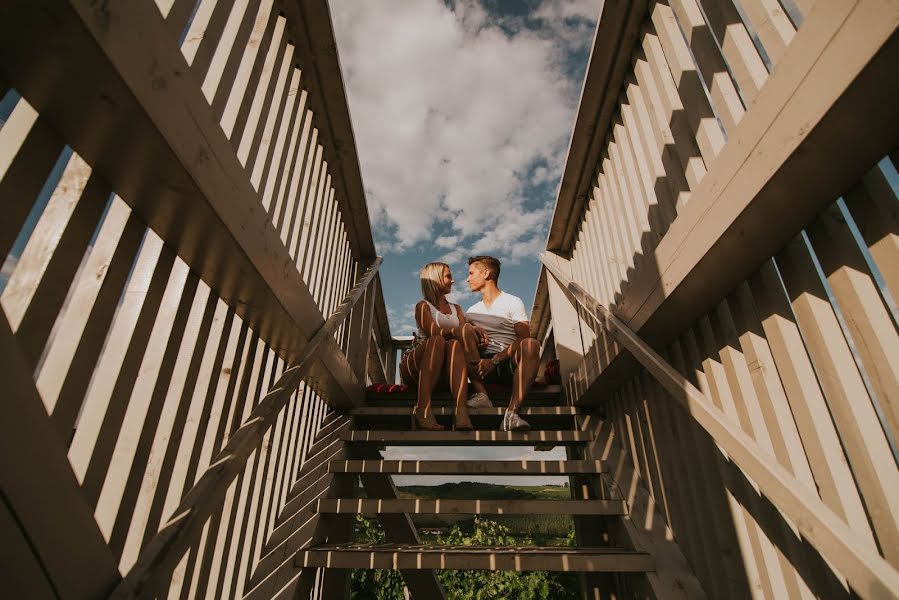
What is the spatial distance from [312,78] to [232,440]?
172 cm

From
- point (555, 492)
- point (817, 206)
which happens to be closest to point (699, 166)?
point (817, 206)

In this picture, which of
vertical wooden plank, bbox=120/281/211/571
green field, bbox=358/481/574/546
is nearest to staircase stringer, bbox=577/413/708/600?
vertical wooden plank, bbox=120/281/211/571

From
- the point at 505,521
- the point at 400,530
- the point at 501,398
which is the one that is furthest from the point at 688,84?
the point at 505,521

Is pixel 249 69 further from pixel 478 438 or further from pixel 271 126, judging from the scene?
pixel 478 438

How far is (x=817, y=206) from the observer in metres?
1.08

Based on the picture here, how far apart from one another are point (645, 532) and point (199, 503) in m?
1.60

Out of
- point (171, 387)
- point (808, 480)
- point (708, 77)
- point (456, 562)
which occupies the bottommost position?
point (456, 562)

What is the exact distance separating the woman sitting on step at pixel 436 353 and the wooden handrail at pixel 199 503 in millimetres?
988

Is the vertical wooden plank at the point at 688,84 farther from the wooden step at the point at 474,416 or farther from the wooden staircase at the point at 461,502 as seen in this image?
the wooden step at the point at 474,416

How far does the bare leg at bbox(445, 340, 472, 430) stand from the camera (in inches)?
95.9

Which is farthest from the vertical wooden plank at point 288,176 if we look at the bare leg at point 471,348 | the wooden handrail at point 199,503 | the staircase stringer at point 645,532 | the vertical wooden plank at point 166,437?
the staircase stringer at point 645,532

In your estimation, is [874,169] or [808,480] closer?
[874,169]

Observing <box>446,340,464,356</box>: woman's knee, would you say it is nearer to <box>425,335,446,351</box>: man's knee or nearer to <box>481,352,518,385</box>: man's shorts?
<box>425,335,446,351</box>: man's knee

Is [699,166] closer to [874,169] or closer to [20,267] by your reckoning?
[874,169]
